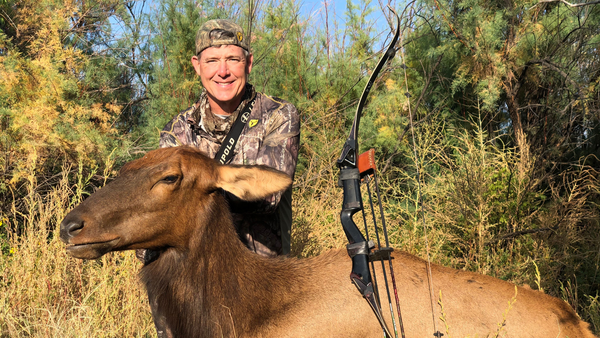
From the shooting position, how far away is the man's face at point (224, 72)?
4297 millimetres

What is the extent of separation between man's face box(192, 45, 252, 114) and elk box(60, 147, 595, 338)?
3.67ft

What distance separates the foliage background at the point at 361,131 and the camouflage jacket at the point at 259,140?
131cm

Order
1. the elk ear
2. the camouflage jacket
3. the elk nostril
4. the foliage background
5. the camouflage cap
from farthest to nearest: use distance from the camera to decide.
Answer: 1. the foliage background
2. the camouflage cap
3. the camouflage jacket
4. the elk ear
5. the elk nostril

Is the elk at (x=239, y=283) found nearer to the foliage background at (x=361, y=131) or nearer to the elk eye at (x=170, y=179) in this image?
the elk eye at (x=170, y=179)

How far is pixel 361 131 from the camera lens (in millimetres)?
9031

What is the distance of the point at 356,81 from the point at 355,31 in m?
1.26

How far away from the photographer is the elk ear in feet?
10.3

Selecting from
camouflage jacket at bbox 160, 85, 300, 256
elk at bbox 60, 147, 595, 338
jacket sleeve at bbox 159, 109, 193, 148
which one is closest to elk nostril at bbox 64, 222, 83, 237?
elk at bbox 60, 147, 595, 338

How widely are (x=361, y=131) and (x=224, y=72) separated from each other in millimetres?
5054

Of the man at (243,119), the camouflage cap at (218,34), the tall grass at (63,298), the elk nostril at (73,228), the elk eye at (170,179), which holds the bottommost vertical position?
the tall grass at (63,298)

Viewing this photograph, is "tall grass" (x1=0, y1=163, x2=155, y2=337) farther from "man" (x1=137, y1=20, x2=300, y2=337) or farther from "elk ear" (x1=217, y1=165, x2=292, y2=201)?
"elk ear" (x1=217, y1=165, x2=292, y2=201)

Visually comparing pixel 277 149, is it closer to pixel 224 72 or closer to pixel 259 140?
pixel 259 140

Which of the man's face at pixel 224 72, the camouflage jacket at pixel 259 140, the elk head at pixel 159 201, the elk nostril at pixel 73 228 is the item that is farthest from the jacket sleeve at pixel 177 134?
the elk nostril at pixel 73 228

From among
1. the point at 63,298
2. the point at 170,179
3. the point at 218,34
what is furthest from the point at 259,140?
the point at 63,298
